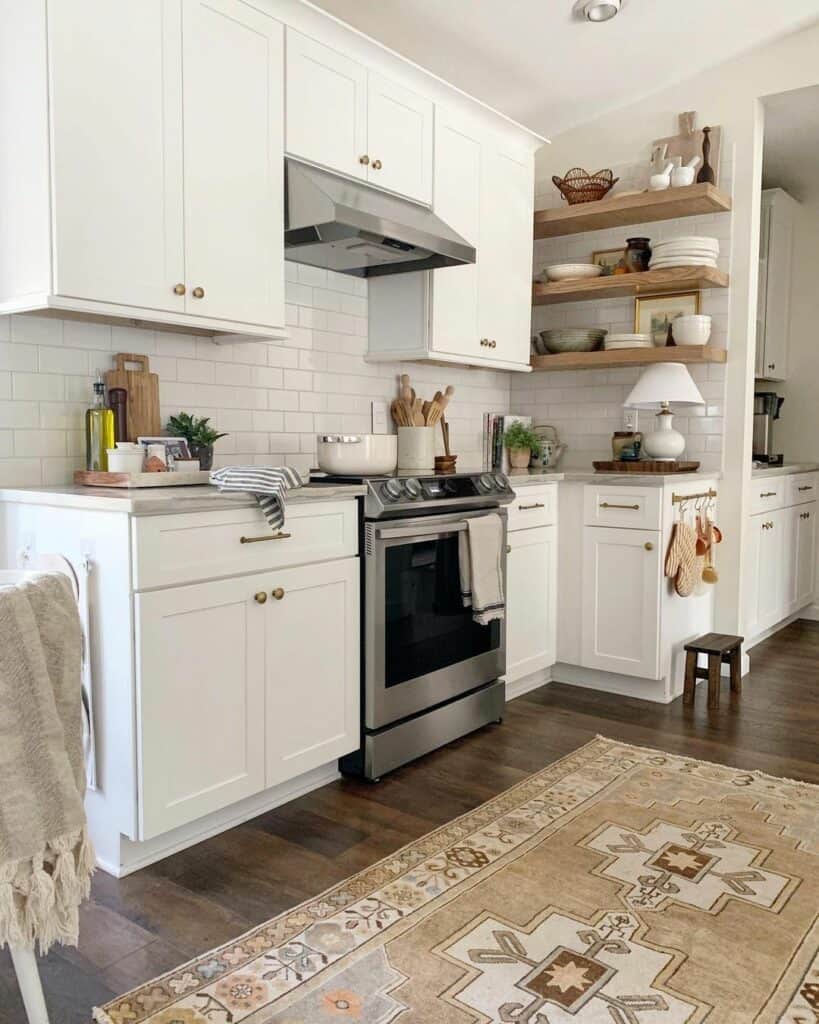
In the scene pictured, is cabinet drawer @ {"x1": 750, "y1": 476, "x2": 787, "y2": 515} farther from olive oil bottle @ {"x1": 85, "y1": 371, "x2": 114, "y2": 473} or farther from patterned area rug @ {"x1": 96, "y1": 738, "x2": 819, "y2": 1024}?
olive oil bottle @ {"x1": 85, "y1": 371, "x2": 114, "y2": 473}

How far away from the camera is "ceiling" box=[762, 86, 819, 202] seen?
4.10m

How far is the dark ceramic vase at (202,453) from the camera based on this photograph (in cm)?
282

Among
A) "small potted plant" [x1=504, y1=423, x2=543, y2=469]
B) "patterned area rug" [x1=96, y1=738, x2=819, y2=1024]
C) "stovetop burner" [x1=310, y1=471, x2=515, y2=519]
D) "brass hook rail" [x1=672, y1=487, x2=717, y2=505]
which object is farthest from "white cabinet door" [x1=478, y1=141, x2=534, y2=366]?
"patterned area rug" [x1=96, y1=738, x2=819, y2=1024]

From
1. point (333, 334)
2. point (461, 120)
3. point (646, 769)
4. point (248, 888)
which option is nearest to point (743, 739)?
point (646, 769)

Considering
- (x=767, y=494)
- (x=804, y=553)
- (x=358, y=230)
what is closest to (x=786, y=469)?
(x=767, y=494)

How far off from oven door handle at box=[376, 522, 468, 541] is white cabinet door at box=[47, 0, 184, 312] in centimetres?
95

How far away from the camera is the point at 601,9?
352 centimetres

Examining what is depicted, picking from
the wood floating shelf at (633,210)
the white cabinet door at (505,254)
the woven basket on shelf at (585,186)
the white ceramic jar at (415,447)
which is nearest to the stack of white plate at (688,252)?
the wood floating shelf at (633,210)

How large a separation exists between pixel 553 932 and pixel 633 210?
322 cm

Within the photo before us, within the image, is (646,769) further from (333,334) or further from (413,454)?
(333,334)

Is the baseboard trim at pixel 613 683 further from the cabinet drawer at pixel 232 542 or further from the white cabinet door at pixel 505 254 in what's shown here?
the cabinet drawer at pixel 232 542

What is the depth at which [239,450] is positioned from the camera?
318 cm

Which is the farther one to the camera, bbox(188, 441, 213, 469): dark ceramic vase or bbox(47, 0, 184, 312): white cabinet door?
bbox(188, 441, 213, 469): dark ceramic vase

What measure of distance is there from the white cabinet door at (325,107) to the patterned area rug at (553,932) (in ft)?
7.21
